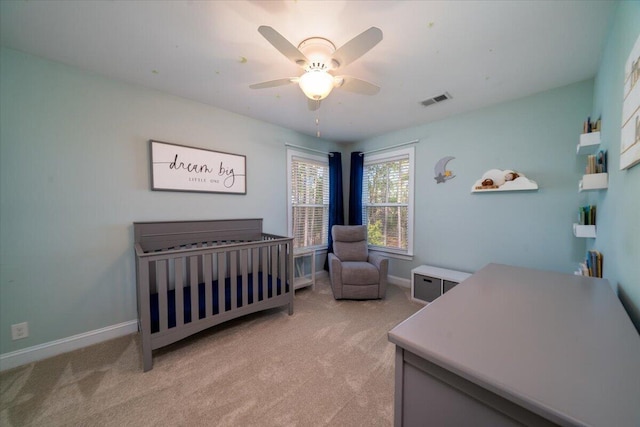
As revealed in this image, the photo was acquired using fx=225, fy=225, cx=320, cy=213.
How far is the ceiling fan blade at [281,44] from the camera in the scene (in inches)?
44.3

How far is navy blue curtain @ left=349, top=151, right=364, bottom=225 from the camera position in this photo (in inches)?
148

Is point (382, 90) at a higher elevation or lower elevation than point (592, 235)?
higher

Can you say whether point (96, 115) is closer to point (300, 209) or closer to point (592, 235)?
point (300, 209)

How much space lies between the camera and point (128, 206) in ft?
6.95

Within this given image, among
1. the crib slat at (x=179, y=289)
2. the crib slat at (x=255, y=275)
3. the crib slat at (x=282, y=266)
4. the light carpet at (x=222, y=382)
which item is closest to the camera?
the light carpet at (x=222, y=382)

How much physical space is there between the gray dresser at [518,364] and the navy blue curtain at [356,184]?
281 cm

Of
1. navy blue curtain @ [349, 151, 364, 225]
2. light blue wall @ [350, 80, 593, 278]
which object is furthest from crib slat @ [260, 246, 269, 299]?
light blue wall @ [350, 80, 593, 278]

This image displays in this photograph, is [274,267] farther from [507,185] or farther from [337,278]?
[507,185]

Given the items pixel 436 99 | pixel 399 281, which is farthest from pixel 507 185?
pixel 399 281

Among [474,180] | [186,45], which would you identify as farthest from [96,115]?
[474,180]

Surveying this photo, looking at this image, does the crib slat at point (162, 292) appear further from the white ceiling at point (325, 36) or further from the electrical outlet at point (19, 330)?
the white ceiling at point (325, 36)

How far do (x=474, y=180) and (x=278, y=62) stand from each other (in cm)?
248

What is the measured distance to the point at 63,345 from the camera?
1.84 m

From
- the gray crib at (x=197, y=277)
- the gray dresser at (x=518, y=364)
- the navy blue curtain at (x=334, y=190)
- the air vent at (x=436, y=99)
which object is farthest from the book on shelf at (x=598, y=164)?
the navy blue curtain at (x=334, y=190)
